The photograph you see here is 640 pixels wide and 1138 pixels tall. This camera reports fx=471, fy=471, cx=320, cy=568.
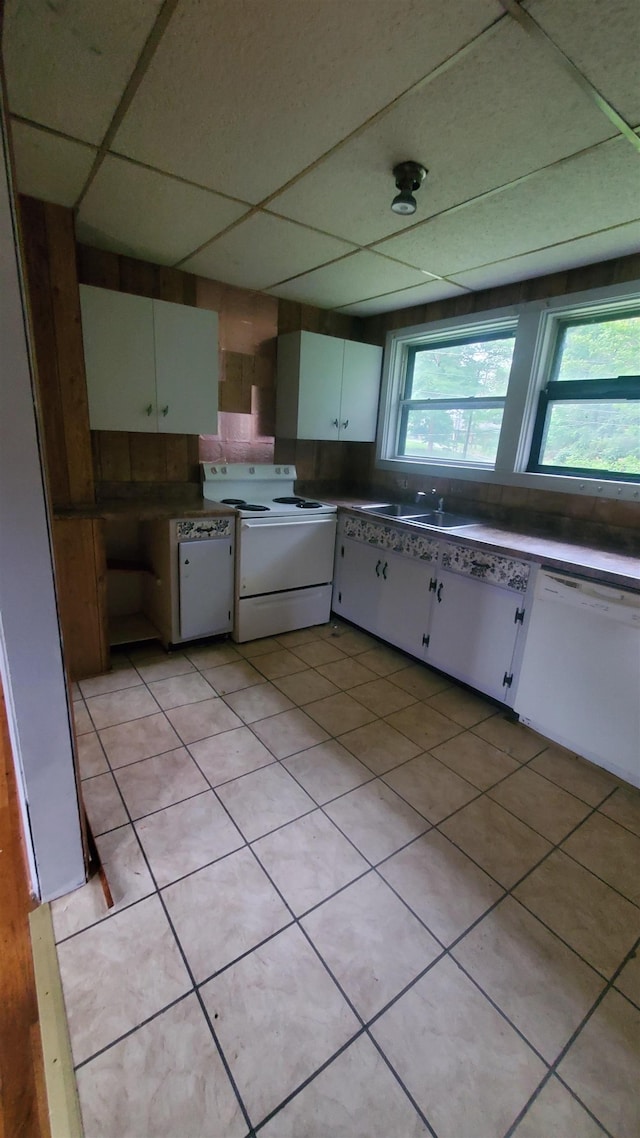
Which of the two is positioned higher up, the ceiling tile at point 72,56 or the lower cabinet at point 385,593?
the ceiling tile at point 72,56

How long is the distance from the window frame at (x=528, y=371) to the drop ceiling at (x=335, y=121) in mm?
250

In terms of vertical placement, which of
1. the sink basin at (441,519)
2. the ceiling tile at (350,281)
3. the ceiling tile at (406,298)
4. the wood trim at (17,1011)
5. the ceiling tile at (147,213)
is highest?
the ceiling tile at (406,298)

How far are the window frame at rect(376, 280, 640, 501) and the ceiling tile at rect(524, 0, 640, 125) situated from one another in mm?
1343

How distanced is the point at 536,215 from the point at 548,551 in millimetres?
1455

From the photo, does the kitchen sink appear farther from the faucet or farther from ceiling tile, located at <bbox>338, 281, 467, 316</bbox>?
ceiling tile, located at <bbox>338, 281, 467, 316</bbox>

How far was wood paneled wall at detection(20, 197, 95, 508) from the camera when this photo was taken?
2.21 m

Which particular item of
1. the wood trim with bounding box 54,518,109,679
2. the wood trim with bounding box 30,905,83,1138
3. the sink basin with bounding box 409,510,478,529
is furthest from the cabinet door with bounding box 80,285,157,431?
the wood trim with bounding box 30,905,83,1138

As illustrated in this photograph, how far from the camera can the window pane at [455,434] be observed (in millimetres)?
3148

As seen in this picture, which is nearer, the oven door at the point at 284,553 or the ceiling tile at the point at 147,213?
the ceiling tile at the point at 147,213

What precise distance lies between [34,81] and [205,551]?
2.00 metres

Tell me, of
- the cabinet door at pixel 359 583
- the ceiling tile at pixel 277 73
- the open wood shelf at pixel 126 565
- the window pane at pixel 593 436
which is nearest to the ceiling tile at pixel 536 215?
the ceiling tile at pixel 277 73

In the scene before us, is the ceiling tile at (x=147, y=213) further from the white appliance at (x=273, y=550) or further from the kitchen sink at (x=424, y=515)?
the kitchen sink at (x=424, y=515)

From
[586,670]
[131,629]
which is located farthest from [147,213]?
[586,670]

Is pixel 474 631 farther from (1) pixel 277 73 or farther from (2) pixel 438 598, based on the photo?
(1) pixel 277 73
